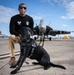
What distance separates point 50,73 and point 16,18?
201 cm

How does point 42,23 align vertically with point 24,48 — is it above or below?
above

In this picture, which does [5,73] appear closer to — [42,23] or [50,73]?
[50,73]

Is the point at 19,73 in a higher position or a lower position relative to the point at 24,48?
lower

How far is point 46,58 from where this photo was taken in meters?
4.95

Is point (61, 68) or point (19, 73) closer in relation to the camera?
point (19, 73)

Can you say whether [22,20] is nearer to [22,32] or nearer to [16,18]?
[16,18]

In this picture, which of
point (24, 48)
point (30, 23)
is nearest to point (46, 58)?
point (24, 48)

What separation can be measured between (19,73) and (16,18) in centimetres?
177

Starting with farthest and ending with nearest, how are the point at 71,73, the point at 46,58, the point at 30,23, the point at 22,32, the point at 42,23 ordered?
the point at 42,23
the point at 30,23
the point at 46,58
the point at 22,32
the point at 71,73

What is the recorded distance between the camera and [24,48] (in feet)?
14.7

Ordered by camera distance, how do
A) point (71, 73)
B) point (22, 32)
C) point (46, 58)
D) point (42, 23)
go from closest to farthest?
1. point (71, 73)
2. point (22, 32)
3. point (46, 58)
4. point (42, 23)

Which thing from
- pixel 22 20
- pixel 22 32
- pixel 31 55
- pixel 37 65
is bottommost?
pixel 37 65

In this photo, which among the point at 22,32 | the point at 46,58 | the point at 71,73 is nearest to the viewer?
the point at 71,73

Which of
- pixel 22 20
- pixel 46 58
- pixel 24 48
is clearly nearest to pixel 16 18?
pixel 22 20
